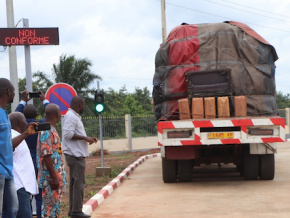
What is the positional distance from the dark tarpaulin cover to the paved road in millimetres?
1499

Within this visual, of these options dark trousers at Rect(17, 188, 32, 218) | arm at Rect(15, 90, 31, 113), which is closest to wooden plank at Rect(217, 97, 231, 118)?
arm at Rect(15, 90, 31, 113)

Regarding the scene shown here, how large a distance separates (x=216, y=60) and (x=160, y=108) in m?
1.58

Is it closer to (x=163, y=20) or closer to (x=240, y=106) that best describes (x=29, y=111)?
(x=240, y=106)

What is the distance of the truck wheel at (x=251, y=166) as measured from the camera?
10.8 m

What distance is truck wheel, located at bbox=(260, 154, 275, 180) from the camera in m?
10.6

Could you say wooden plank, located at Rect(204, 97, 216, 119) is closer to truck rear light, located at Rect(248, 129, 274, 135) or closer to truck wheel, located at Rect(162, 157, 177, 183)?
truck rear light, located at Rect(248, 129, 274, 135)

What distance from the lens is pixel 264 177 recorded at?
10945 millimetres

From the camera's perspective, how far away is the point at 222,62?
11.0 m

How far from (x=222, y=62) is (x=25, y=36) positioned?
177 inches

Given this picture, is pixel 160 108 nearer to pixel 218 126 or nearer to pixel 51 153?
pixel 218 126

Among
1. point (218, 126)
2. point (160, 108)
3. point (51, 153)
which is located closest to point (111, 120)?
point (160, 108)

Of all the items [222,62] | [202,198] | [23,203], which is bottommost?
[202,198]

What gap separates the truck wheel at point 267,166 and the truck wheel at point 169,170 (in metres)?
1.78

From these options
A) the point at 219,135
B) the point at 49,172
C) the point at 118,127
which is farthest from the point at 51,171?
the point at 118,127
